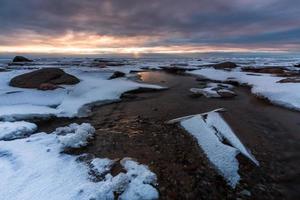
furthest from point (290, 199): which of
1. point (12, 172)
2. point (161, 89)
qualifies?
point (161, 89)

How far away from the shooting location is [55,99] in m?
13.6

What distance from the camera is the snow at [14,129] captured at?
8.05 meters

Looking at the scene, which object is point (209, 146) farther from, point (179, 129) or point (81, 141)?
point (81, 141)

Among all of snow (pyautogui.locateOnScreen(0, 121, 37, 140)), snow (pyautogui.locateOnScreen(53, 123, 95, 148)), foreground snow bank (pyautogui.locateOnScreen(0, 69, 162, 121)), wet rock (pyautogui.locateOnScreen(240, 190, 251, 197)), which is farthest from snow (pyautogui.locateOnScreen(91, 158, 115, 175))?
foreground snow bank (pyautogui.locateOnScreen(0, 69, 162, 121))

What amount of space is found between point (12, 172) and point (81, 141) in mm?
2401

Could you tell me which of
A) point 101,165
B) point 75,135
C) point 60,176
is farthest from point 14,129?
point 101,165

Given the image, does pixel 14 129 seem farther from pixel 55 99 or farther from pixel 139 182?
pixel 139 182

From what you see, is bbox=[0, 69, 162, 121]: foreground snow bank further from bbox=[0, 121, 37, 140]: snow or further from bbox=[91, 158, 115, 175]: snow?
bbox=[91, 158, 115, 175]: snow

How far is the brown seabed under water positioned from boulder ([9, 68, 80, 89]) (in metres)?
6.28

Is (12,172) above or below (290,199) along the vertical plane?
above

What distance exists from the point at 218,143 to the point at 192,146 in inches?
34.5

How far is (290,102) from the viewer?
543 inches

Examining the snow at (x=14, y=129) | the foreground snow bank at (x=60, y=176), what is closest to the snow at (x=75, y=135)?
the foreground snow bank at (x=60, y=176)

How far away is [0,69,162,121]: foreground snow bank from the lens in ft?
35.4
